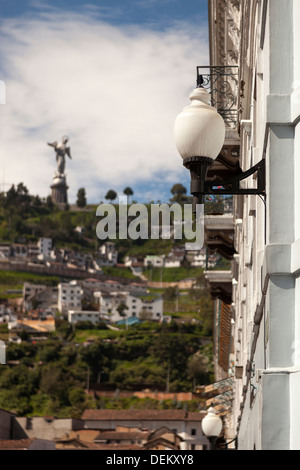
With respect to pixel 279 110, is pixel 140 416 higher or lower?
higher

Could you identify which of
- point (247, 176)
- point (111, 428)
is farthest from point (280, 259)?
point (111, 428)

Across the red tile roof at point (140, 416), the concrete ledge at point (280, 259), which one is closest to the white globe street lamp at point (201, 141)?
the concrete ledge at point (280, 259)

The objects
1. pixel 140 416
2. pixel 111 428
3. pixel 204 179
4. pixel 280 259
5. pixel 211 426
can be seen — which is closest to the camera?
pixel 280 259

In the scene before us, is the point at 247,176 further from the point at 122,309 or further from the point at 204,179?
the point at 122,309

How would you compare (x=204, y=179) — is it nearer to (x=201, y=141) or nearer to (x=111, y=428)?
(x=201, y=141)

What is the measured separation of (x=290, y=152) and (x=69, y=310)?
179 m

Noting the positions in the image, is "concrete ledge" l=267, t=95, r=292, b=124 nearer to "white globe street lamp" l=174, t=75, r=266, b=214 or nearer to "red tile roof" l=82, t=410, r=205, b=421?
"white globe street lamp" l=174, t=75, r=266, b=214

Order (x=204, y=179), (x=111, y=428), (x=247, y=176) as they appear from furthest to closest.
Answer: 1. (x=111, y=428)
2. (x=204, y=179)
3. (x=247, y=176)

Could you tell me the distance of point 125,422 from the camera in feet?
363

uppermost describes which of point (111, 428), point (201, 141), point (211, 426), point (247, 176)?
point (111, 428)

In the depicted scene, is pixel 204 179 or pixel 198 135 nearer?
pixel 198 135

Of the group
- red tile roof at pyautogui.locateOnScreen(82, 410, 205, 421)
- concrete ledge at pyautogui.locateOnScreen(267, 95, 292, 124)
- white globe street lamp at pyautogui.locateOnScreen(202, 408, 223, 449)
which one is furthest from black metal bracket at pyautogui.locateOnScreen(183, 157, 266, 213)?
red tile roof at pyautogui.locateOnScreen(82, 410, 205, 421)
